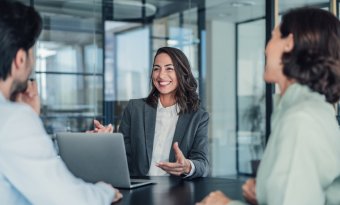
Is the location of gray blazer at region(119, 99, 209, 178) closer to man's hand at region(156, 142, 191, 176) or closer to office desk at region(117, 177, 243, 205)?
man's hand at region(156, 142, 191, 176)

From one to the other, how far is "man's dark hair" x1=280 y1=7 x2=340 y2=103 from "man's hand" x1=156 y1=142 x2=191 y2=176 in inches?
43.6

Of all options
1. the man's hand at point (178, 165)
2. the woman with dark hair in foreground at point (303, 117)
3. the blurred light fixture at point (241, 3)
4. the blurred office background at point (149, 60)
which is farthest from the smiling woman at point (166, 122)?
the blurred light fixture at point (241, 3)

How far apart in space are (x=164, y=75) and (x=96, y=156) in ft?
3.64

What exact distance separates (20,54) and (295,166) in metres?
0.88

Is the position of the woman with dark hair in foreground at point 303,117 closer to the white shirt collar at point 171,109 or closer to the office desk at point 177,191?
the office desk at point 177,191

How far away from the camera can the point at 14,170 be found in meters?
1.35

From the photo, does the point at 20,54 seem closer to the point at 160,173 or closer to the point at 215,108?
the point at 160,173

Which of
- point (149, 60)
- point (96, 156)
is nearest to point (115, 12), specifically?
point (149, 60)

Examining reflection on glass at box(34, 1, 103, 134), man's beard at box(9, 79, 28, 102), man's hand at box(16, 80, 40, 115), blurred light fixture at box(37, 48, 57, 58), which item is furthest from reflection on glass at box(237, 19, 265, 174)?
man's beard at box(9, 79, 28, 102)

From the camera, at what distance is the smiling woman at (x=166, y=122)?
2939 mm

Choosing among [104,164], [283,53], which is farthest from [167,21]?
[283,53]

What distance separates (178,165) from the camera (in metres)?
2.48

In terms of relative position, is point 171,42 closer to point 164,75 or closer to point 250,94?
point 250,94

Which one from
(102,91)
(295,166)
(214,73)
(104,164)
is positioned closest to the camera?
(295,166)
